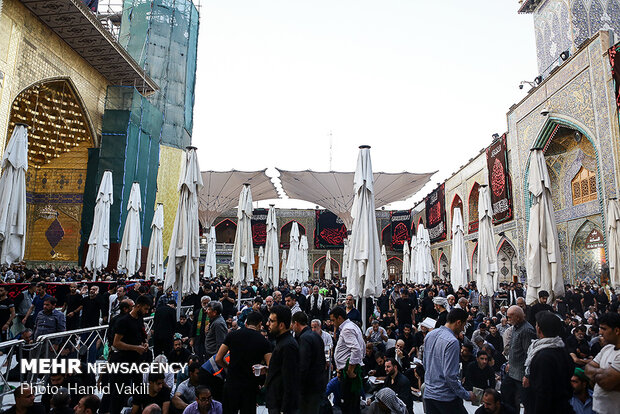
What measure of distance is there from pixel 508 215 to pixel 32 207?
20265 millimetres

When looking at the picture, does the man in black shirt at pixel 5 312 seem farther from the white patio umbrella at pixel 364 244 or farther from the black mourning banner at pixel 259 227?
the black mourning banner at pixel 259 227

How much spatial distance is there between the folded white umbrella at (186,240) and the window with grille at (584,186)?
40.4 ft

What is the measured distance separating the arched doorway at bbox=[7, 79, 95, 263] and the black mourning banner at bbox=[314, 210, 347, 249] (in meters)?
19.1

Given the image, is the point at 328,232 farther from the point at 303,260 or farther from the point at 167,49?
the point at 167,49

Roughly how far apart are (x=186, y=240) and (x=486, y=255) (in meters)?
6.75

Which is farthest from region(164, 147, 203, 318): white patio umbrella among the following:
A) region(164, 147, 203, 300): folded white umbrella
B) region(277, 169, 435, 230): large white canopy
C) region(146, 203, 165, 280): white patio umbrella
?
region(277, 169, 435, 230): large white canopy

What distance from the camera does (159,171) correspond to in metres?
21.0

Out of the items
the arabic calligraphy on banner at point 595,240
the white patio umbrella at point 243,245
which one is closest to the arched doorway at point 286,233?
the white patio umbrella at point 243,245

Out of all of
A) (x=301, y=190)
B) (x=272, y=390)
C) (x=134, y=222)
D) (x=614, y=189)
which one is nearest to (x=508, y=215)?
(x=614, y=189)

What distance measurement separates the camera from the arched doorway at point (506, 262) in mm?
18016

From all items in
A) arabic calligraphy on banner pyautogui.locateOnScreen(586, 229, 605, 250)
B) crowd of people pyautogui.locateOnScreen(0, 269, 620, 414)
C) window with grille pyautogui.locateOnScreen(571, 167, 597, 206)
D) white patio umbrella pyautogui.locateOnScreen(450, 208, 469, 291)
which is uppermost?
window with grille pyautogui.locateOnScreen(571, 167, 597, 206)

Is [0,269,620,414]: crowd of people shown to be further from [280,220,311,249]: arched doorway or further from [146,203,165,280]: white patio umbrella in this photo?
[280,220,311,249]: arched doorway

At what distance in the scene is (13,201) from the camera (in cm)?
714

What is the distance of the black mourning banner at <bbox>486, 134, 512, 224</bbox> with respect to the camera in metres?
16.9
